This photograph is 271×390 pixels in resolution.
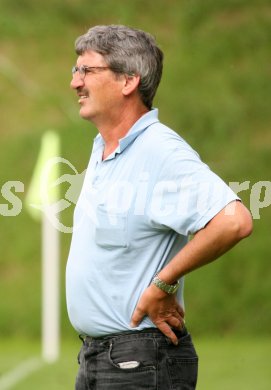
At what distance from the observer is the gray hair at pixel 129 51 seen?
3.57 m

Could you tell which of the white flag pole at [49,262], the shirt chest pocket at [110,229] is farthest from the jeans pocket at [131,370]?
the white flag pole at [49,262]

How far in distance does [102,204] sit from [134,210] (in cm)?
13

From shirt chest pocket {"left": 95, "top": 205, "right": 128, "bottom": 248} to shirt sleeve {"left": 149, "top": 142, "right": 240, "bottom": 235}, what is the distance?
106mm

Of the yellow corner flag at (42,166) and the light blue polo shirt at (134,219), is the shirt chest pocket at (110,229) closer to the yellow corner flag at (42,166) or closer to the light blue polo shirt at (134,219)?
the light blue polo shirt at (134,219)

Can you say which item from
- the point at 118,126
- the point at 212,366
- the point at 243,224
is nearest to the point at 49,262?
the point at 212,366

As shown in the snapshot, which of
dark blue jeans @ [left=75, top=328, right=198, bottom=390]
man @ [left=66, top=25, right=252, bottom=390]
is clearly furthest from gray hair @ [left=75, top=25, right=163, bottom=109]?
dark blue jeans @ [left=75, top=328, right=198, bottom=390]

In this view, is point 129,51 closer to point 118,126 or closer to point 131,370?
point 118,126

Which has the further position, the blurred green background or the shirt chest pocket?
the blurred green background

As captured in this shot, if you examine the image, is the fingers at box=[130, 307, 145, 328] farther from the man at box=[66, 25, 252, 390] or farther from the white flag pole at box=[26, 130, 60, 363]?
the white flag pole at box=[26, 130, 60, 363]

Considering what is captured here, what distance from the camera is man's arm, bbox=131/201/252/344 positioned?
3.25 meters

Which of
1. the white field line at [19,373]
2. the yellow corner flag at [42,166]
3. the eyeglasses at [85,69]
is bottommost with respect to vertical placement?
the white field line at [19,373]

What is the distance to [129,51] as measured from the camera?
3.57 meters

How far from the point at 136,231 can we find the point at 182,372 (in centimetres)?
47

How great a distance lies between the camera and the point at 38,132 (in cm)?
1452
